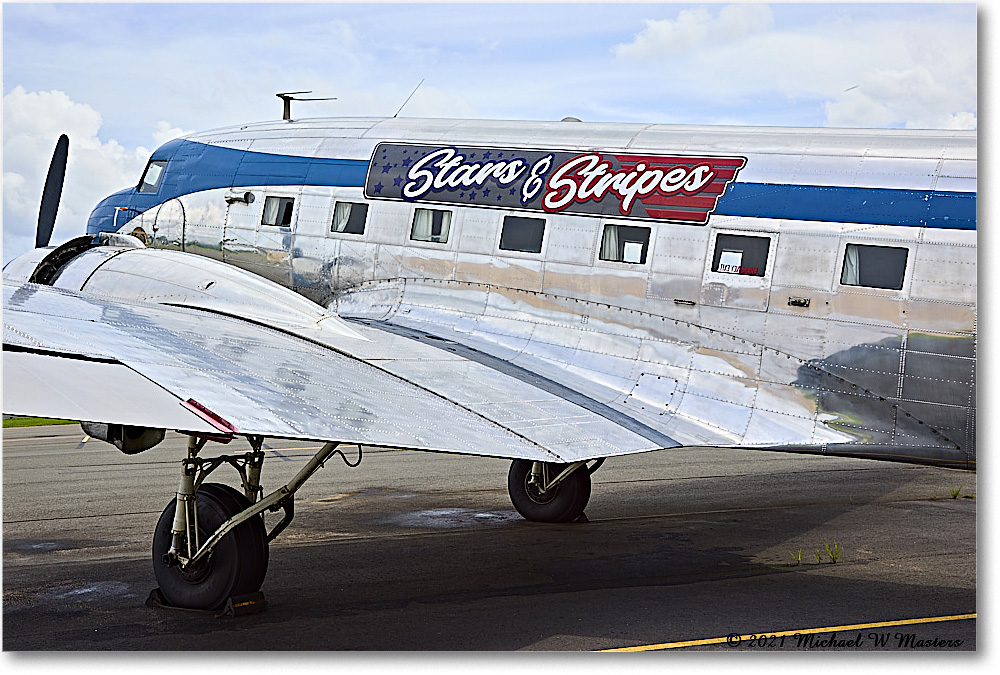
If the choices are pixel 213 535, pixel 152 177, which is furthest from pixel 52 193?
pixel 213 535

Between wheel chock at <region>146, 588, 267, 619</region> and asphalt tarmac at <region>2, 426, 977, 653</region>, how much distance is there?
10 cm

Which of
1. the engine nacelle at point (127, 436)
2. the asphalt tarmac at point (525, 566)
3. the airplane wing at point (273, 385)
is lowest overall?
the asphalt tarmac at point (525, 566)

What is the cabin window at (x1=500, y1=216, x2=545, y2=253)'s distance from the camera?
10.8 m

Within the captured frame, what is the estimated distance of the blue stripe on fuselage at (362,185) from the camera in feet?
29.3

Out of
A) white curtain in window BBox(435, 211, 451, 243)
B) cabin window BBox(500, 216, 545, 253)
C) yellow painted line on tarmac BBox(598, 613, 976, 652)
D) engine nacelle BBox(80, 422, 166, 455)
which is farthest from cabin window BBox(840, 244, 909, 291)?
engine nacelle BBox(80, 422, 166, 455)

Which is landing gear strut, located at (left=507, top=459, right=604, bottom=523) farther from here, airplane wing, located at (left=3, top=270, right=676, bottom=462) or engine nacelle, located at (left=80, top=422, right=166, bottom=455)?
engine nacelle, located at (left=80, top=422, right=166, bottom=455)

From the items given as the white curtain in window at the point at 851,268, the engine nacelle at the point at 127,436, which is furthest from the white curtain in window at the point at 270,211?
the white curtain in window at the point at 851,268

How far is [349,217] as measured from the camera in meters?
12.1

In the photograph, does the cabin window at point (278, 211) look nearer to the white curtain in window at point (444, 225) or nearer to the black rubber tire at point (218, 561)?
the white curtain in window at point (444, 225)

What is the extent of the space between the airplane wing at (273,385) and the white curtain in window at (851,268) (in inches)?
87.7

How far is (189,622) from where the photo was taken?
8.23m

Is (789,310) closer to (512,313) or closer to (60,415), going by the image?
(512,313)

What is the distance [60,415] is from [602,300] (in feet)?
Result: 20.1

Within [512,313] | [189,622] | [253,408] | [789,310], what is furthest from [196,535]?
[789,310]
